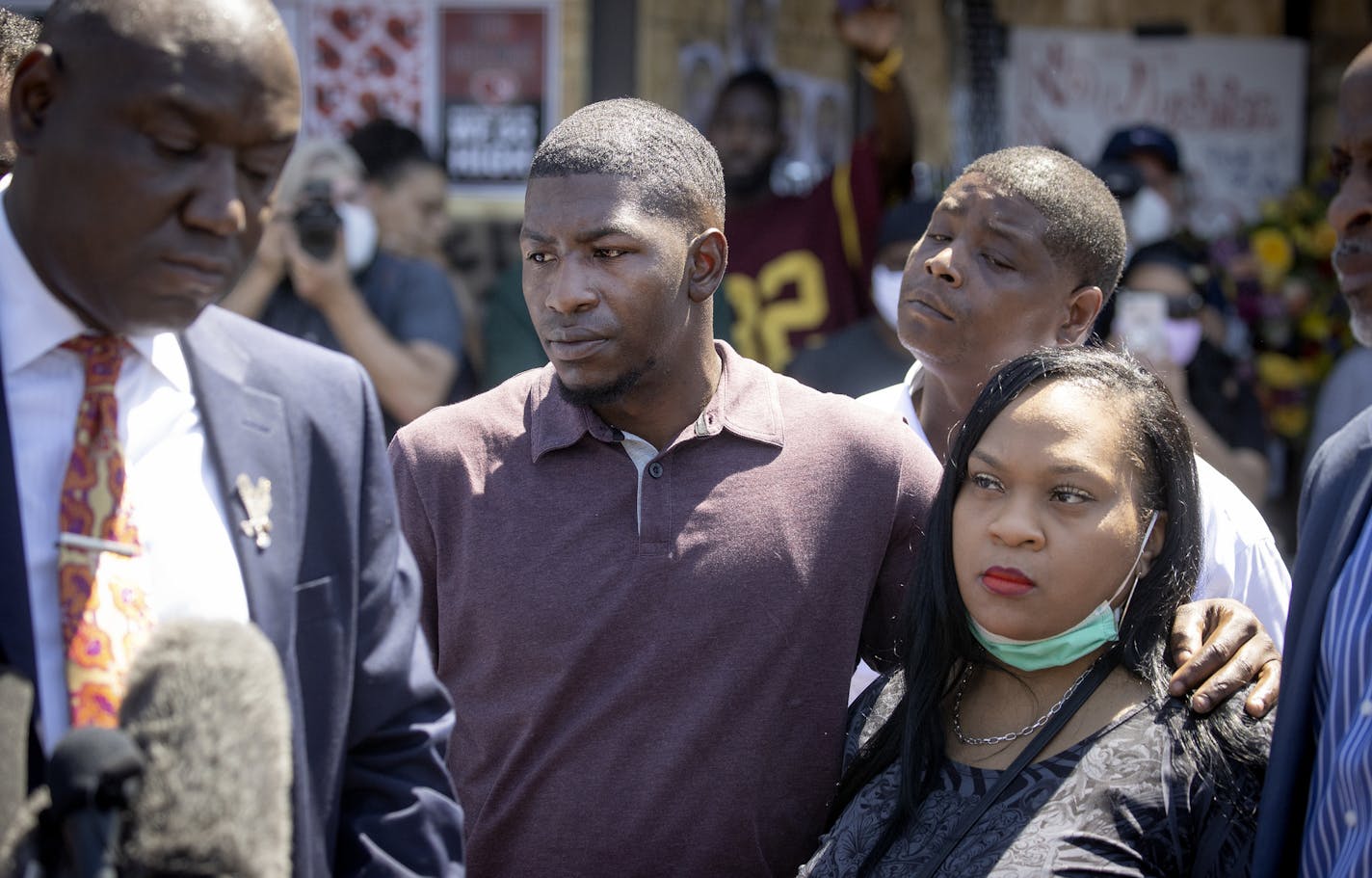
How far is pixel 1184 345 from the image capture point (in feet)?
17.0

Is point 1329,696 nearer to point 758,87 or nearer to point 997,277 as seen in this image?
point 997,277

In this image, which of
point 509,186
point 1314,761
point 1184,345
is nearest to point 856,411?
point 1314,761

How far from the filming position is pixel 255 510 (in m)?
1.91

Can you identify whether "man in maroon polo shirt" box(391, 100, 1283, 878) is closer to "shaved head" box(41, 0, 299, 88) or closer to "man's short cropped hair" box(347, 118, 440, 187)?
"shaved head" box(41, 0, 299, 88)

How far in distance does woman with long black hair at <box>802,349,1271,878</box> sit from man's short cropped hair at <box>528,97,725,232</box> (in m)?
0.67

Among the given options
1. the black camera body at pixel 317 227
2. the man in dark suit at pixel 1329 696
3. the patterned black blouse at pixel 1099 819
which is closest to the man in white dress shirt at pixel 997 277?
the man in dark suit at pixel 1329 696

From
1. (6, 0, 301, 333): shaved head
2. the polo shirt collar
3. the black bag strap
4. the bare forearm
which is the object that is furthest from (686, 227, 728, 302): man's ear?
the bare forearm

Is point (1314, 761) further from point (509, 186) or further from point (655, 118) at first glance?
point (509, 186)

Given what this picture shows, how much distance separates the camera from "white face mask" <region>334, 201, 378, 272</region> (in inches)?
215

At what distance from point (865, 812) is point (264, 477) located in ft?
3.98

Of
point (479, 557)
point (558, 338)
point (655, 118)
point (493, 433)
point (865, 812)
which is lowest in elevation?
point (865, 812)

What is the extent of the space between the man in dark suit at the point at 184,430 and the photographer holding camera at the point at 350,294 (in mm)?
3237

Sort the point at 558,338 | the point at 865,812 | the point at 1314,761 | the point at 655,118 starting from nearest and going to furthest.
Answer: the point at 1314,761
the point at 865,812
the point at 558,338
the point at 655,118

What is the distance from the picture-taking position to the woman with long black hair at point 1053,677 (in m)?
2.42
